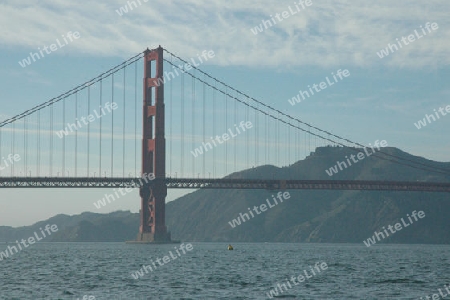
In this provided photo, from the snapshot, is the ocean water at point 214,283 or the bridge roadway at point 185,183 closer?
the ocean water at point 214,283

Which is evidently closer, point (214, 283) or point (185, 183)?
point (214, 283)

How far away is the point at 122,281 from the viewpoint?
56.8 metres

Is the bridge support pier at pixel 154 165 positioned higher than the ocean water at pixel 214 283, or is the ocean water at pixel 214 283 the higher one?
the bridge support pier at pixel 154 165

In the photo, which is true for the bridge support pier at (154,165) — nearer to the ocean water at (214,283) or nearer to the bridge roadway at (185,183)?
the bridge roadway at (185,183)

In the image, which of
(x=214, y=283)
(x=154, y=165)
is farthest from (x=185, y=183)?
(x=214, y=283)

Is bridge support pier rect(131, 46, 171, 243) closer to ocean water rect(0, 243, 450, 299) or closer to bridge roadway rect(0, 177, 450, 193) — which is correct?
bridge roadway rect(0, 177, 450, 193)

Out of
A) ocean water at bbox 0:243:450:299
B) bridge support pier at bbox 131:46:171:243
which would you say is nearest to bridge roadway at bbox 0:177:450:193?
bridge support pier at bbox 131:46:171:243

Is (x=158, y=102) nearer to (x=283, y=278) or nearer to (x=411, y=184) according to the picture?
(x=411, y=184)

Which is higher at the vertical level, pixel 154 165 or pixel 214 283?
Result: pixel 154 165

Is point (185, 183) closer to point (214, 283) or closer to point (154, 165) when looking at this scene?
point (154, 165)

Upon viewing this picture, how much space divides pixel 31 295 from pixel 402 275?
93.5ft

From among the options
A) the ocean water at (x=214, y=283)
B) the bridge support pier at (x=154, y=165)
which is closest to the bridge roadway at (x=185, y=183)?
the bridge support pier at (x=154, y=165)

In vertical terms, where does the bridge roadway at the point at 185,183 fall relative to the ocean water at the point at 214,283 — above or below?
above

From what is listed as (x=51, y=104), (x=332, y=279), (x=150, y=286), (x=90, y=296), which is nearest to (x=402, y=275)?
(x=332, y=279)
